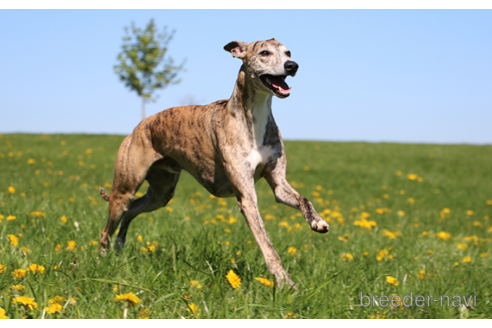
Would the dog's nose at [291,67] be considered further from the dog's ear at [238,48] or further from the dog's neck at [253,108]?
the dog's ear at [238,48]

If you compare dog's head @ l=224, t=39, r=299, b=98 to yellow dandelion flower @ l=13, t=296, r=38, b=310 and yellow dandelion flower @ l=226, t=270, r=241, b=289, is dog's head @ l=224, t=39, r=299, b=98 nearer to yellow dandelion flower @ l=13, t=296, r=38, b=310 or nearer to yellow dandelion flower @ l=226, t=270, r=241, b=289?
yellow dandelion flower @ l=226, t=270, r=241, b=289

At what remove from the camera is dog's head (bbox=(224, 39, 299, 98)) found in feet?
10.1

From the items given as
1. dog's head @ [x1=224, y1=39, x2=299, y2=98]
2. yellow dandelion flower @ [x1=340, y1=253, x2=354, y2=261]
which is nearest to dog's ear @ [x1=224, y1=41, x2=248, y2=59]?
dog's head @ [x1=224, y1=39, x2=299, y2=98]

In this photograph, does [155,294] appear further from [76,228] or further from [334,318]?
[76,228]

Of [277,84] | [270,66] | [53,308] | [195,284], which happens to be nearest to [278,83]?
[277,84]

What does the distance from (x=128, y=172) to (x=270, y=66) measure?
1.70m

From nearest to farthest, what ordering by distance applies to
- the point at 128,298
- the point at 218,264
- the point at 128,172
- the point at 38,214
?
the point at 128,298 < the point at 218,264 < the point at 128,172 < the point at 38,214

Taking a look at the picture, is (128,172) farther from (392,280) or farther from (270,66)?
(392,280)

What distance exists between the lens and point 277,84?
3.14 meters

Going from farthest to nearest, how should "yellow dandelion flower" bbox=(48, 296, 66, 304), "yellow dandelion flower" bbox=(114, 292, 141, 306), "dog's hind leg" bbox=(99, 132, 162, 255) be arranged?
"dog's hind leg" bbox=(99, 132, 162, 255), "yellow dandelion flower" bbox=(48, 296, 66, 304), "yellow dandelion flower" bbox=(114, 292, 141, 306)

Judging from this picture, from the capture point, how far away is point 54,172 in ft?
41.3

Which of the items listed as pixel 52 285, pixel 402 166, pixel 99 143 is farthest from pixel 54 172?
pixel 402 166

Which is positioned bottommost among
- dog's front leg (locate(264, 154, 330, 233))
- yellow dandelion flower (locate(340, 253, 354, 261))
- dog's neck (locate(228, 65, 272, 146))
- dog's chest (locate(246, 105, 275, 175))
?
yellow dandelion flower (locate(340, 253, 354, 261))

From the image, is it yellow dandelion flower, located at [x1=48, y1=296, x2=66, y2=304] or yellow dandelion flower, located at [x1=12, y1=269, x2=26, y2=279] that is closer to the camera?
yellow dandelion flower, located at [x1=48, y1=296, x2=66, y2=304]
